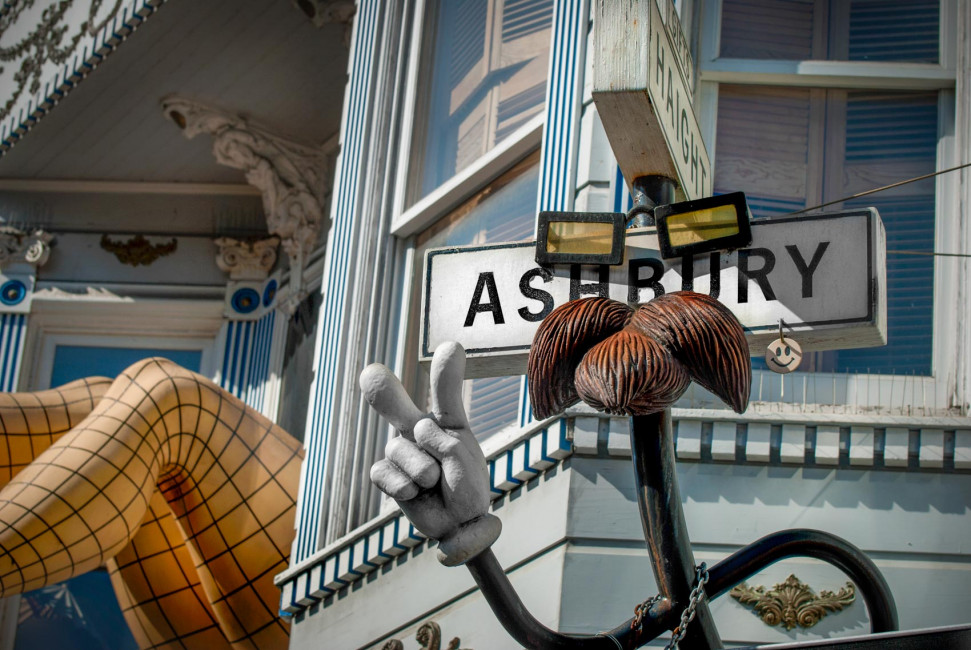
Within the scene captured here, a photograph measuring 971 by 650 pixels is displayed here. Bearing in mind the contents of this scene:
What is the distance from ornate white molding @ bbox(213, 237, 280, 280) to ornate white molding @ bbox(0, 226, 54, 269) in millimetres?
1131

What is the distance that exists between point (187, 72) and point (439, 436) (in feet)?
18.0

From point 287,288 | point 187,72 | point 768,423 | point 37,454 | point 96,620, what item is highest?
point 187,72

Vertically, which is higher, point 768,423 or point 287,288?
point 287,288

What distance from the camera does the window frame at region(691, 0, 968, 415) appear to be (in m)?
3.75

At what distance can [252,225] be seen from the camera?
8.09m

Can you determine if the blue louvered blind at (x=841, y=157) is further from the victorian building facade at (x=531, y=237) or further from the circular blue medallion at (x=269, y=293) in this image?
the circular blue medallion at (x=269, y=293)

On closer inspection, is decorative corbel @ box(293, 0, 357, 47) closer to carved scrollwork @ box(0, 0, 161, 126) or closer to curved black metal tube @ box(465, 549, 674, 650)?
carved scrollwork @ box(0, 0, 161, 126)

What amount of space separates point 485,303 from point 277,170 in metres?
4.97

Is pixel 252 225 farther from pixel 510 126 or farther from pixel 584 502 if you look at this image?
pixel 584 502

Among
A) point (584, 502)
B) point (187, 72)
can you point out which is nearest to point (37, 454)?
point (187, 72)

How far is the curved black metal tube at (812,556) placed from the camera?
7.74 ft

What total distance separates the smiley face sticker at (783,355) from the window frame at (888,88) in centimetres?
122

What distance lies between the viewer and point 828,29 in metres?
4.32

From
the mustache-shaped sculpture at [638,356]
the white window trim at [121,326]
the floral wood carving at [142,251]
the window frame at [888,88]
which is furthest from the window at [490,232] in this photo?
the floral wood carving at [142,251]
